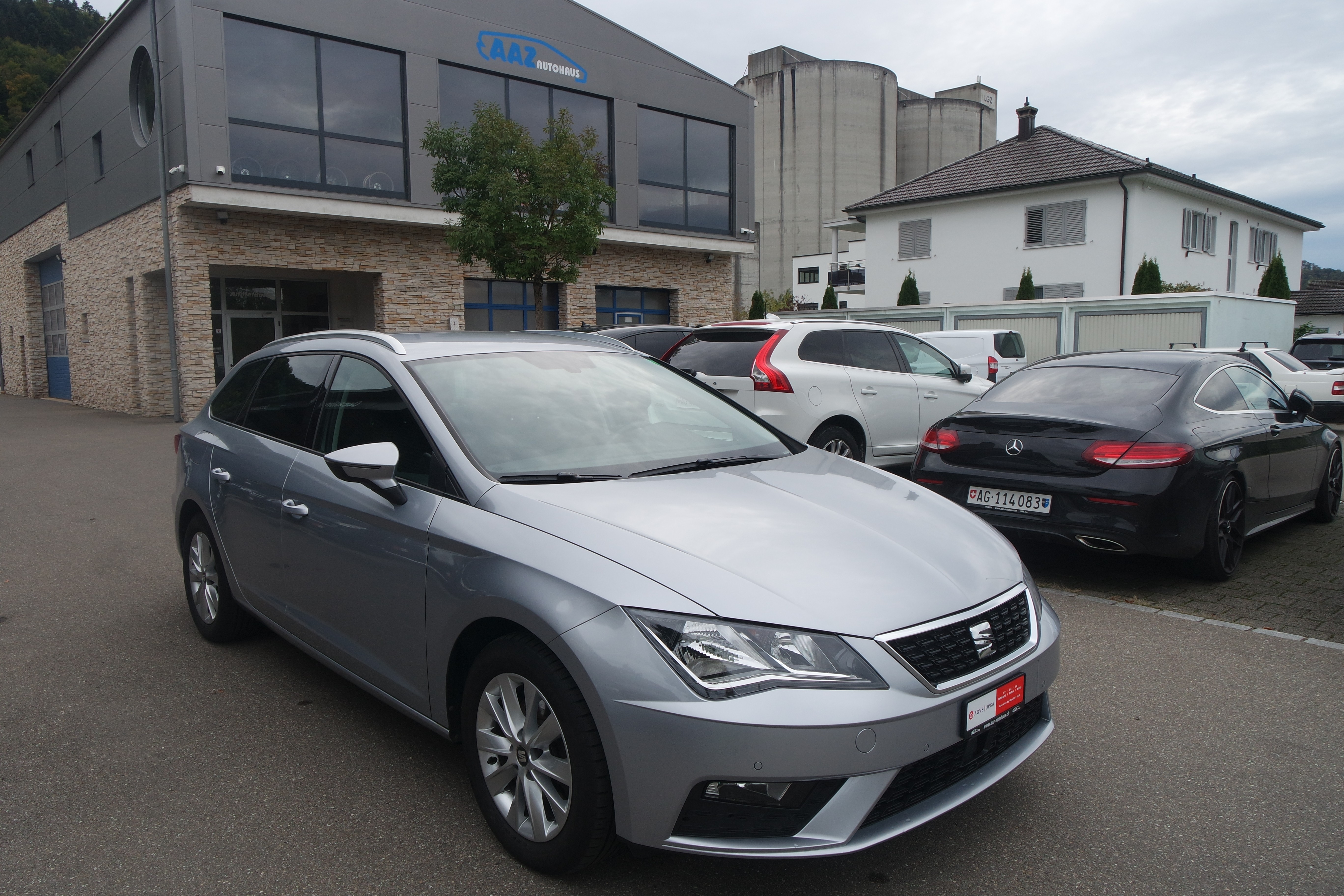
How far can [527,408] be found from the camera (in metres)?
3.25

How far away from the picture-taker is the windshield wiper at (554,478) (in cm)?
286

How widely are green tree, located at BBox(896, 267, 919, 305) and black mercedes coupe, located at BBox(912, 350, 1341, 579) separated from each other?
26.1m

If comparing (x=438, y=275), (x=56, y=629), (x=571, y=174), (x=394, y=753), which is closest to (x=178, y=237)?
(x=438, y=275)

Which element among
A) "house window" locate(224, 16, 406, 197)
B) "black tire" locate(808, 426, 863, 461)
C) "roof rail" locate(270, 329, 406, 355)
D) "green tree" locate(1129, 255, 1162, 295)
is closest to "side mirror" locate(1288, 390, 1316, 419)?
"black tire" locate(808, 426, 863, 461)

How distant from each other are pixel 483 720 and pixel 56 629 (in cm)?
349

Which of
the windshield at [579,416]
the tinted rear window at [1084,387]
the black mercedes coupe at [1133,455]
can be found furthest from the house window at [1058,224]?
the windshield at [579,416]

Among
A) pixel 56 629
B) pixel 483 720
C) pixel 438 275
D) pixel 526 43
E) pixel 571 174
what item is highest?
pixel 526 43

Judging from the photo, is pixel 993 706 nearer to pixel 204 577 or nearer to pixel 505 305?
pixel 204 577

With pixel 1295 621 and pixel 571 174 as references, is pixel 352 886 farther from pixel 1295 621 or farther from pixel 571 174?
pixel 571 174

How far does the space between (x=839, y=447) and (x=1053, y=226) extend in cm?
2550

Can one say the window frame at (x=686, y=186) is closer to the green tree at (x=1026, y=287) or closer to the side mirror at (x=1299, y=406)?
the green tree at (x=1026, y=287)

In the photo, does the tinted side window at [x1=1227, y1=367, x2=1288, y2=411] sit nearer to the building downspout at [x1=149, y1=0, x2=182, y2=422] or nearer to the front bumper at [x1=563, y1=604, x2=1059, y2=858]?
the front bumper at [x1=563, y1=604, x2=1059, y2=858]

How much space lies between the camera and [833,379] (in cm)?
841

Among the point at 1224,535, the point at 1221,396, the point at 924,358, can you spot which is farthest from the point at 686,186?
the point at 1224,535
